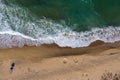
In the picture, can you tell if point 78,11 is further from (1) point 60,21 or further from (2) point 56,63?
(2) point 56,63

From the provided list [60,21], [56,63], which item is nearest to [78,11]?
[60,21]

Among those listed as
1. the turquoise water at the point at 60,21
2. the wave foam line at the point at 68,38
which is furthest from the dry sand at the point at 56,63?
the turquoise water at the point at 60,21

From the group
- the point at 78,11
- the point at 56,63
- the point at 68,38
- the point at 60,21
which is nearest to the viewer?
the point at 56,63

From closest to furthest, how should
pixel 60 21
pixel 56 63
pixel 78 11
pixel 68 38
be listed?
pixel 56 63
pixel 68 38
pixel 60 21
pixel 78 11

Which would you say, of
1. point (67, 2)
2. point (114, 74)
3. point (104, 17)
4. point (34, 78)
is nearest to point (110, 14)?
point (104, 17)

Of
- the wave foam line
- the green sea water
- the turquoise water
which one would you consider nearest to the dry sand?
the wave foam line

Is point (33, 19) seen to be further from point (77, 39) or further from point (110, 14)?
point (110, 14)

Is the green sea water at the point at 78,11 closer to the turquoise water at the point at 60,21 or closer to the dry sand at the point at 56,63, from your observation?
the turquoise water at the point at 60,21
